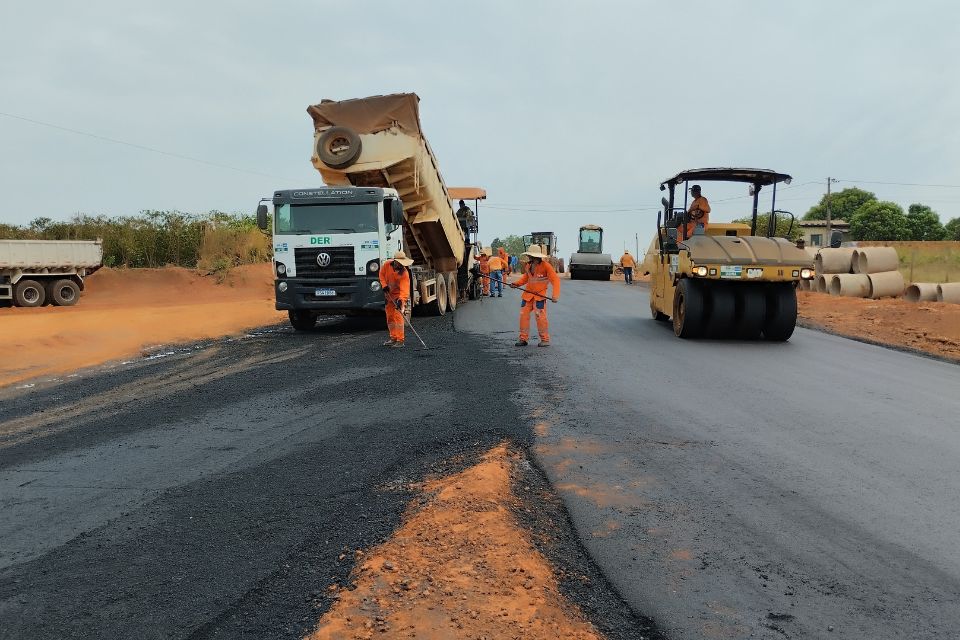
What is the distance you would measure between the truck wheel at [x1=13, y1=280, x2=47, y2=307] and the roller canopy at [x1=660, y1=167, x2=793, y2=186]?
19107 millimetres

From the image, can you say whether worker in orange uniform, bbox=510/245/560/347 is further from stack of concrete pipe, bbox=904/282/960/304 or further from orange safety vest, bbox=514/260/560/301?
stack of concrete pipe, bbox=904/282/960/304

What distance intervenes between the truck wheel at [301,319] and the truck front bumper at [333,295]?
64 cm

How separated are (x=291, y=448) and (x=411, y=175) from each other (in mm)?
8766

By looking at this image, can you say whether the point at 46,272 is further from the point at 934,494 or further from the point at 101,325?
the point at 934,494

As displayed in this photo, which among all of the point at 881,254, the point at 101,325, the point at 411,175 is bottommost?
the point at 101,325

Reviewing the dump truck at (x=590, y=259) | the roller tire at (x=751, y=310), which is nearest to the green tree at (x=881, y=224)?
the dump truck at (x=590, y=259)

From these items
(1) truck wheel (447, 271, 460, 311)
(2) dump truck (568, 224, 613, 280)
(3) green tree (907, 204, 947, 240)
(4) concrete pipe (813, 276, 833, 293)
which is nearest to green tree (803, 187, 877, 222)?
(3) green tree (907, 204, 947, 240)

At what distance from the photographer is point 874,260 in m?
20.0

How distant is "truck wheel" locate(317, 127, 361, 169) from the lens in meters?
12.5

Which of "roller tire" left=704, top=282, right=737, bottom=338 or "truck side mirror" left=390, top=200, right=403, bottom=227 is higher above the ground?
"truck side mirror" left=390, top=200, right=403, bottom=227

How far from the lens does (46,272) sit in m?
21.2

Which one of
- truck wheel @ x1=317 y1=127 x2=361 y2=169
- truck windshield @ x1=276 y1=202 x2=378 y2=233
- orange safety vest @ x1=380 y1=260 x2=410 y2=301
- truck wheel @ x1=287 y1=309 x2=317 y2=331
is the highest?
truck wheel @ x1=317 y1=127 x2=361 y2=169

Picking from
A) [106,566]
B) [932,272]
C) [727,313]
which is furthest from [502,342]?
[932,272]

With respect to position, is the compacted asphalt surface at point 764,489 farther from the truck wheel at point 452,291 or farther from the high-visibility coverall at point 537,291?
the truck wheel at point 452,291
